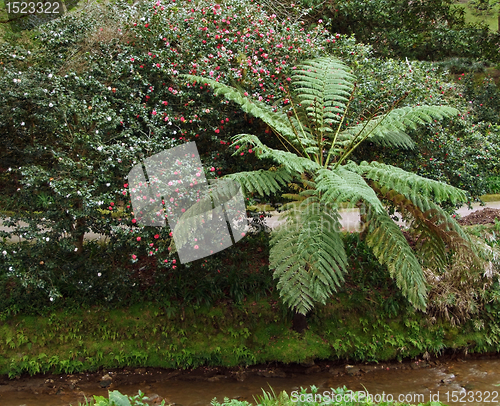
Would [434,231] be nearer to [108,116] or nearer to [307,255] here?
[307,255]

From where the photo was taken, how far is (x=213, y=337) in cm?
509

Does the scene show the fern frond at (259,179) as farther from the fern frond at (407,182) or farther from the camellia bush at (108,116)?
the fern frond at (407,182)

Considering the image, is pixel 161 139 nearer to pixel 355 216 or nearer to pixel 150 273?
pixel 150 273

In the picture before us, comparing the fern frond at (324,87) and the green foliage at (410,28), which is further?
the green foliage at (410,28)

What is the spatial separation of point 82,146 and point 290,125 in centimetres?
228

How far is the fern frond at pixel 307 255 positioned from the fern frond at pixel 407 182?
1.82ft

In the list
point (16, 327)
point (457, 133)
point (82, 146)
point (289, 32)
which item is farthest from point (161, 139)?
point (457, 133)

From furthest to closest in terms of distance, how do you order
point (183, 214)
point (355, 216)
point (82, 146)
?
point (355, 216), point (82, 146), point (183, 214)

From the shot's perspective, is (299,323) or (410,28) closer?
(299,323)

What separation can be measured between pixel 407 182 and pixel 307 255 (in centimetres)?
110

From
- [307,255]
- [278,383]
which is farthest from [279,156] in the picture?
[278,383]

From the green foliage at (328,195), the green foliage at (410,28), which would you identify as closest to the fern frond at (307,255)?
the green foliage at (328,195)

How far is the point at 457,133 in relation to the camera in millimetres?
6109

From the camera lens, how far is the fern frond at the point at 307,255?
373 cm
